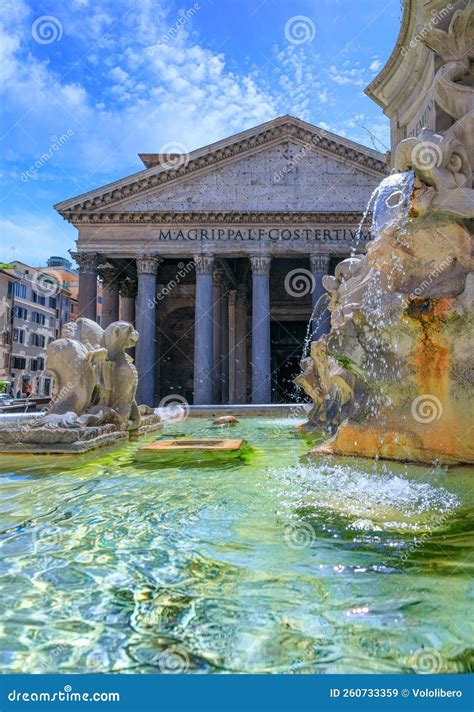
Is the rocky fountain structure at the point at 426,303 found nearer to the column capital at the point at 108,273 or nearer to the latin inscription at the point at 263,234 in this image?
the latin inscription at the point at 263,234

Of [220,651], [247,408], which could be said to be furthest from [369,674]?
[247,408]

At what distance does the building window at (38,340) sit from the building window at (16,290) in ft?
12.8

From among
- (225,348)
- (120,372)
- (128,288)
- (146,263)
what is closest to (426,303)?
(120,372)

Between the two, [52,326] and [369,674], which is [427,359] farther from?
[52,326]

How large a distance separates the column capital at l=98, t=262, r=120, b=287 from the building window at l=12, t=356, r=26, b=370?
60.6ft

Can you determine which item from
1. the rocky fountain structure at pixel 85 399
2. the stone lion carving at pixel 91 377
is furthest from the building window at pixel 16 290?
the stone lion carving at pixel 91 377

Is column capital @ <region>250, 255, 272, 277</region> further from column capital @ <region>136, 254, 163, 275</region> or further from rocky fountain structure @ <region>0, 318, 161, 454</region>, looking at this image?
rocky fountain structure @ <region>0, 318, 161, 454</region>

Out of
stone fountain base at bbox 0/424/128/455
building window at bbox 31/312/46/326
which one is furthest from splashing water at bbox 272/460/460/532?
building window at bbox 31/312/46/326

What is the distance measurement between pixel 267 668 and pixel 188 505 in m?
1.76

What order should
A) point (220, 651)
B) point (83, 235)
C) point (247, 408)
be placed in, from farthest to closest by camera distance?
point (83, 235), point (247, 408), point (220, 651)

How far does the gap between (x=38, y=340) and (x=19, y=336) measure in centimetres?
342

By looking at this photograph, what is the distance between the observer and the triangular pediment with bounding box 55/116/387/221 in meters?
24.2
